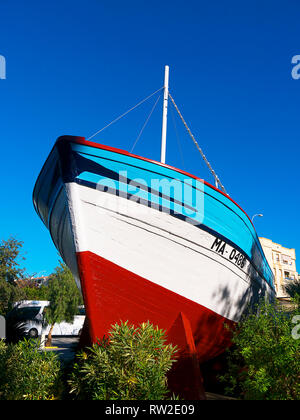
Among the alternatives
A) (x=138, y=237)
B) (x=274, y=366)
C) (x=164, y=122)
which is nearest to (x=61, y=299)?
(x=164, y=122)

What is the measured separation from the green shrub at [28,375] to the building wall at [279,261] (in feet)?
157

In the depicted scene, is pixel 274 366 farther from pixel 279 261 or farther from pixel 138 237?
pixel 279 261

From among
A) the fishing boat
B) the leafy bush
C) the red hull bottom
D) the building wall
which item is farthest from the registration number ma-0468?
the building wall

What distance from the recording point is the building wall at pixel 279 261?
49844 millimetres

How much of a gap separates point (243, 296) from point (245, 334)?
2433 mm

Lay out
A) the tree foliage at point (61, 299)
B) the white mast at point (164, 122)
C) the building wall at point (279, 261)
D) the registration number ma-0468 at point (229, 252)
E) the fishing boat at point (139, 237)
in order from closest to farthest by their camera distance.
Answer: the fishing boat at point (139, 237), the registration number ma-0468 at point (229, 252), the white mast at point (164, 122), the tree foliage at point (61, 299), the building wall at point (279, 261)

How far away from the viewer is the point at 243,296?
7.56m

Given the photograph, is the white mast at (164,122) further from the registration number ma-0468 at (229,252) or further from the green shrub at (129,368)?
the green shrub at (129,368)

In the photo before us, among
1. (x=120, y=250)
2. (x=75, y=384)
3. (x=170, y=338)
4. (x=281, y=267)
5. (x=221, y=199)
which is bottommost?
A: (x=75, y=384)

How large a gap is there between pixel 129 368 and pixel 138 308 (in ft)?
3.77

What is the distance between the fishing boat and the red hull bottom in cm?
2

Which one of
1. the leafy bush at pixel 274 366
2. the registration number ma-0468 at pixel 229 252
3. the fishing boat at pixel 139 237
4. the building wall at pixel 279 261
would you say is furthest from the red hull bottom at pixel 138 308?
the building wall at pixel 279 261
